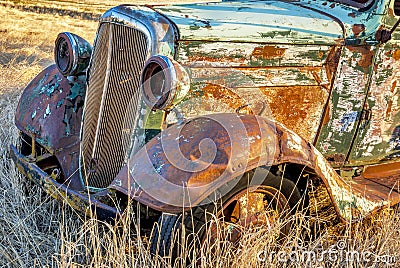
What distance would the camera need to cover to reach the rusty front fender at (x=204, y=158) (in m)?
2.57

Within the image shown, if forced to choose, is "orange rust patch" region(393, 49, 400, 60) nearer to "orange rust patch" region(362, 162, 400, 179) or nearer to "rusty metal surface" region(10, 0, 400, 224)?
"rusty metal surface" region(10, 0, 400, 224)

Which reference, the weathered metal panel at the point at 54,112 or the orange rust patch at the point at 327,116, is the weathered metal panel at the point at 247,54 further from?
the weathered metal panel at the point at 54,112

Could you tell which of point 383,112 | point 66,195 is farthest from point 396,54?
point 66,195

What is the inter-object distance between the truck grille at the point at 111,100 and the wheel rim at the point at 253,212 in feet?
2.51

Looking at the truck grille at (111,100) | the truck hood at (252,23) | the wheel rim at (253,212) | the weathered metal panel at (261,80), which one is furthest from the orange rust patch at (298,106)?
the truck grille at (111,100)

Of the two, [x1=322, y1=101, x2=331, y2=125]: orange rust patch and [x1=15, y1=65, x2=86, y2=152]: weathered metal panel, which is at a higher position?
[x1=322, y1=101, x2=331, y2=125]: orange rust patch

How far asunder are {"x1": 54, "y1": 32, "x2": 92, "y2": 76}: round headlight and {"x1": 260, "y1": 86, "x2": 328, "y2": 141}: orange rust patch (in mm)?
1316

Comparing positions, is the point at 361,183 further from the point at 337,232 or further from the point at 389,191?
the point at 337,232

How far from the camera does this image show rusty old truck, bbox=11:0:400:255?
106 inches

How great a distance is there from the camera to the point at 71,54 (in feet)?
12.1

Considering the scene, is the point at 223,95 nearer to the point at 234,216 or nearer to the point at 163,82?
the point at 163,82

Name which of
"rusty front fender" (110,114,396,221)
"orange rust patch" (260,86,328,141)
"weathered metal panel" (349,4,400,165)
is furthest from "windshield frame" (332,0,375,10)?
"rusty front fender" (110,114,396,221)

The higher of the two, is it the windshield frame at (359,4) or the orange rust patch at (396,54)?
the windshield frame at (359,4)

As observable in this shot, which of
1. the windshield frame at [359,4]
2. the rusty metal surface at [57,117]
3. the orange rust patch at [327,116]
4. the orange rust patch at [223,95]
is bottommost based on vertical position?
the rusty metal surface at [57,117]
